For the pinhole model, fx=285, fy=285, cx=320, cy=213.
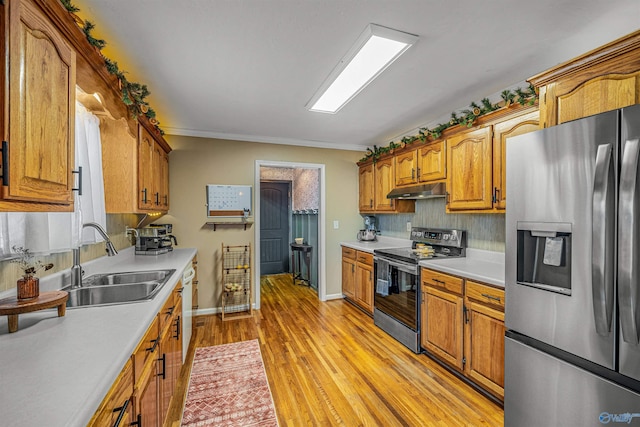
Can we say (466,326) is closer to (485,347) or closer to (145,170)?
(485,347)

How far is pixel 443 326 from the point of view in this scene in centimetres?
250

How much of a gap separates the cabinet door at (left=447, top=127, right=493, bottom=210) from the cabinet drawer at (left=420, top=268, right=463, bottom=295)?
67 centimetres

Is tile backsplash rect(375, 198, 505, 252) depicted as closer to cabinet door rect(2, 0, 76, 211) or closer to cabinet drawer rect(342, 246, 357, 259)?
cabinet drawer rect(342, 246, 357, 259)

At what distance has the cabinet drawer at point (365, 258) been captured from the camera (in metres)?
3.73

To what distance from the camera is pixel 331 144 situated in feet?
14.9

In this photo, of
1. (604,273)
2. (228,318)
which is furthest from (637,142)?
(228,318)

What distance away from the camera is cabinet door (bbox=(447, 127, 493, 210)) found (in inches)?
95.7

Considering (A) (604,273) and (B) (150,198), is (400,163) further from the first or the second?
(B) (150,198)

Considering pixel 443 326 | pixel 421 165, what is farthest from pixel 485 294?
pixel 421 165

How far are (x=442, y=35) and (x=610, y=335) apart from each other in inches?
70.8

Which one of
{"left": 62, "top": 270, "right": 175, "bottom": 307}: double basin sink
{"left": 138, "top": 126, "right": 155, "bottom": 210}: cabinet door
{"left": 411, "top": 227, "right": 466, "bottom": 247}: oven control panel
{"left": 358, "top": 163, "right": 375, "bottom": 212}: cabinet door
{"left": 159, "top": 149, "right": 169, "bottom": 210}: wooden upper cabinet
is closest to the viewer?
{"left": 62, "top": 270, "right": 175, "bottom": 307}: double basin sink

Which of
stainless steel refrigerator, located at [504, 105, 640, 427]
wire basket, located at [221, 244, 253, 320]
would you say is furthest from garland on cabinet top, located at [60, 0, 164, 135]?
stainless steel refrigerator, located at [504, 105, 640, 427]

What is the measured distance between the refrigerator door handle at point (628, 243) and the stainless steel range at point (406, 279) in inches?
64.7

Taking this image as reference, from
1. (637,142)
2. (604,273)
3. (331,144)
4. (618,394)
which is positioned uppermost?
(331,144)
